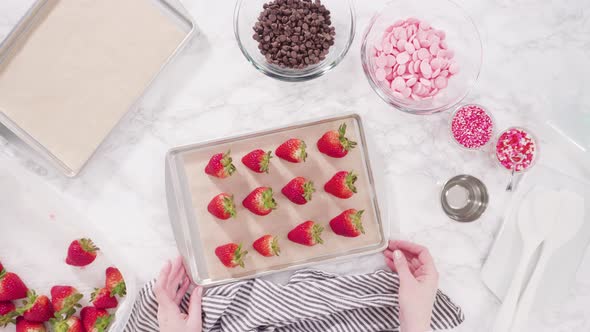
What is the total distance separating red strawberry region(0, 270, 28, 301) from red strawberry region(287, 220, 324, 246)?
2.11 ft

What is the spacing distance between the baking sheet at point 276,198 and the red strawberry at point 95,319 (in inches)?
8.9

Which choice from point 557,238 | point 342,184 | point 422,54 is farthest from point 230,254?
point 557,238

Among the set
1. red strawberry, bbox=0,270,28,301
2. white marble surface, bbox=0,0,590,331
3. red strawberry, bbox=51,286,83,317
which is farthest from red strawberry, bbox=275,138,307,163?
red strawberry, bbox=0,270,28,301

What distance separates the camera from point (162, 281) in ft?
3.90

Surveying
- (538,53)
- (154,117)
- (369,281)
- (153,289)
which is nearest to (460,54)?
(538,53)

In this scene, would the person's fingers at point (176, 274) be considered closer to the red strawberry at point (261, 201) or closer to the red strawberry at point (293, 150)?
the red strawberry at point (261, 201)

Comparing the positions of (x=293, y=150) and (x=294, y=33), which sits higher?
(x=294, y=33)

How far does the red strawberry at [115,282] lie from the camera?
118 centimetres

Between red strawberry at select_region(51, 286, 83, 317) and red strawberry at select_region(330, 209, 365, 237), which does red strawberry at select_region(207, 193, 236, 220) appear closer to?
red strawberry at select_region(330, 209, 365, 237)

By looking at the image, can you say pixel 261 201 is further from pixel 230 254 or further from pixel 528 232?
pixel 528 232

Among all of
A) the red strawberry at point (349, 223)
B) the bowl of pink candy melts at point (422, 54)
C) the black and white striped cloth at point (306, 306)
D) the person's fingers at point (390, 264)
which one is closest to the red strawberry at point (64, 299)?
the black and white striped cloth at point (306, 306)

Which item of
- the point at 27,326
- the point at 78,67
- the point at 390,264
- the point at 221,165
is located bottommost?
the point at 27,326

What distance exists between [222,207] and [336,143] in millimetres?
294

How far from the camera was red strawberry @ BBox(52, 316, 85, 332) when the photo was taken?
1.15m
